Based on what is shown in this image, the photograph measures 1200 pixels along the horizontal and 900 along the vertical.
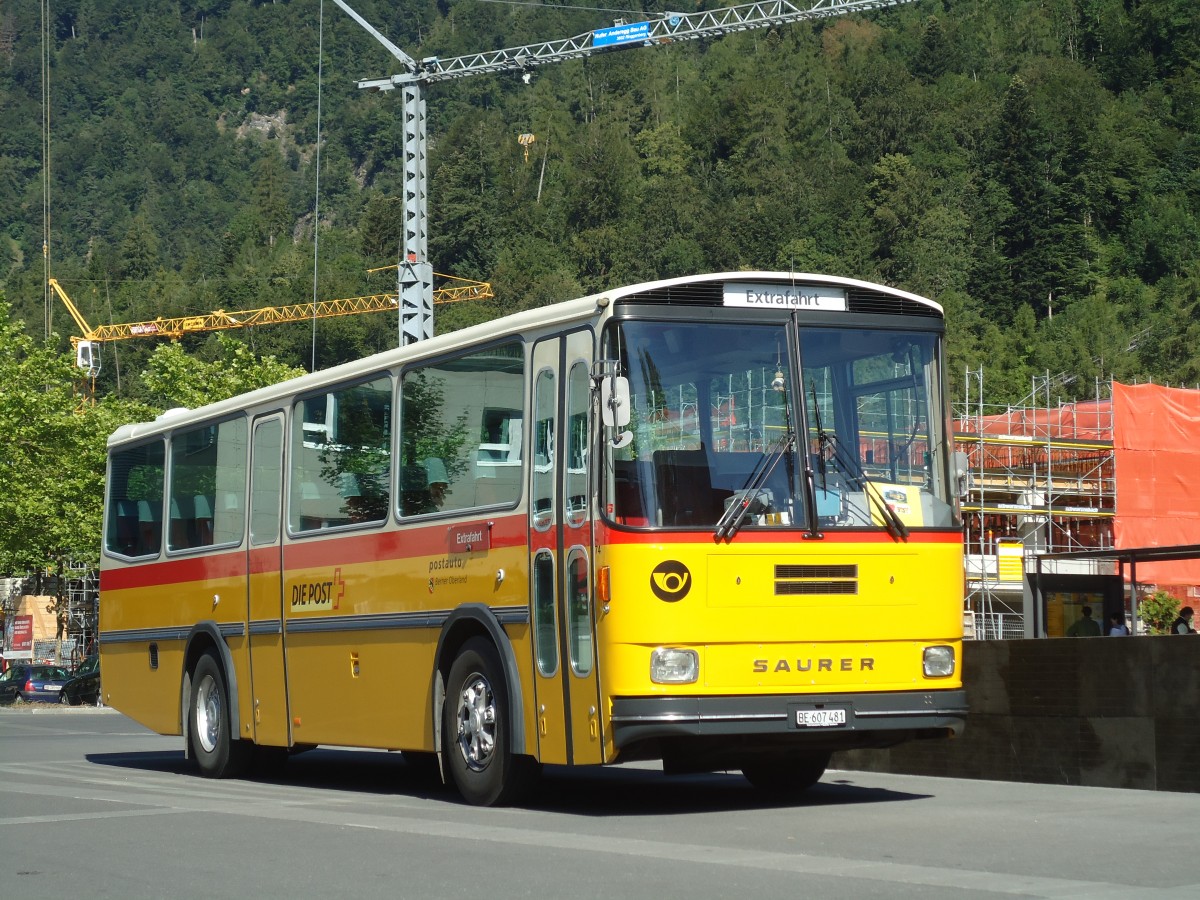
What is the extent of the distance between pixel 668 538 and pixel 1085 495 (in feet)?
155

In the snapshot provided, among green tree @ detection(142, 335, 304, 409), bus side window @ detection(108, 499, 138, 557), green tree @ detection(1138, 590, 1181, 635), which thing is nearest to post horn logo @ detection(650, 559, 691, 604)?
bus side window @ detection(108, 499, 138, 557)

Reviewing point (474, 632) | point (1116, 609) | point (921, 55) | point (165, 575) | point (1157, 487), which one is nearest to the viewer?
point (474, 632)

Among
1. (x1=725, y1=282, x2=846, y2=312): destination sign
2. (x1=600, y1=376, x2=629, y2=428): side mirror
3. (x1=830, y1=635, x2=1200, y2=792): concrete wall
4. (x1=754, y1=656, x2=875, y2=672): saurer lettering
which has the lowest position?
(x1=830, y1=635, x2=1200, y2=792): concrete wall

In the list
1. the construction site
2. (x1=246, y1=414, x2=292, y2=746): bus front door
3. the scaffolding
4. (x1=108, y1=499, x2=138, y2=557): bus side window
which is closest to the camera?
(x1=246, y1=414, x2=292, y2=746): bus front door

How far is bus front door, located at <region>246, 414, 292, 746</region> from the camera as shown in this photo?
15602mm

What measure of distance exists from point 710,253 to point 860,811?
124 metres

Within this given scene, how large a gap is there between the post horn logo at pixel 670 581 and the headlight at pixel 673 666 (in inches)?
12.1

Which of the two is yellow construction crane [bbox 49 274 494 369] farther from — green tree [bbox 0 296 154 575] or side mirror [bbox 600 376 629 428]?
side mirror [bbox 600 376 629 428]

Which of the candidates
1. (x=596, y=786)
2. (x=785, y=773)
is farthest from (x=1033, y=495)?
(x=785, y=773)

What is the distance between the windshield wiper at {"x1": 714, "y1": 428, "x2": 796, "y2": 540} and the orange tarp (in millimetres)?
40650

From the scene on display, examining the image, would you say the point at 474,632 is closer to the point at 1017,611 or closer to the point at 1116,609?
the point at 1116,609

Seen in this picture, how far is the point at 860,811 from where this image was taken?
1195cm

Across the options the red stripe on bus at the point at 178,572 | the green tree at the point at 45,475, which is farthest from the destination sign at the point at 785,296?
the green tree at the point at 45,475

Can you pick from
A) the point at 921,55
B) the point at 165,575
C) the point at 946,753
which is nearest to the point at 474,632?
the point at 946,753
